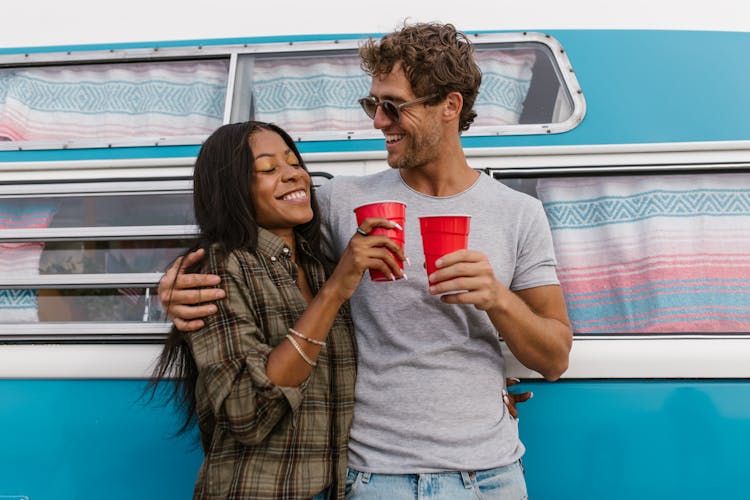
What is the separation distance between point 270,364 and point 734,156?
190 cm

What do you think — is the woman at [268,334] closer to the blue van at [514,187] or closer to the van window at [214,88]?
the blue van at [514,187]

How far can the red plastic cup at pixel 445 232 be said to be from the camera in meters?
1.28

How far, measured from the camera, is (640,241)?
2010 mm

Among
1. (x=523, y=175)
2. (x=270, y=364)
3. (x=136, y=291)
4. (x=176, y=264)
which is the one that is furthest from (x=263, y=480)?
(x=523, y=175)

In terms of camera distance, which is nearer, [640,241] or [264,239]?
[264,239]

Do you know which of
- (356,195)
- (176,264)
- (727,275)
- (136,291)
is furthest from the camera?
(136,291)

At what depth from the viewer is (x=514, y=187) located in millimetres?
2080

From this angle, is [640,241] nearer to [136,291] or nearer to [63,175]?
[136,291]

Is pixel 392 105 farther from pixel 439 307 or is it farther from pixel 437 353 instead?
pixel 437 353

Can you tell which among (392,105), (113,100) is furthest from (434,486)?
(113,100)

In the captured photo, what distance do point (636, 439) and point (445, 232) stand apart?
1115 mm

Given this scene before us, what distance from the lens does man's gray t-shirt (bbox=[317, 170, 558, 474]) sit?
4.52 feet

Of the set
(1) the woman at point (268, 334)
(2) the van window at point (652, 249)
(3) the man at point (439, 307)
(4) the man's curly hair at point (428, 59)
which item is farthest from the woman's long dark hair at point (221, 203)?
(2) the van window at point (652, 249)

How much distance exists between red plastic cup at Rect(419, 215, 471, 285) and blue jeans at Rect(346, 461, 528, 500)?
519mm
